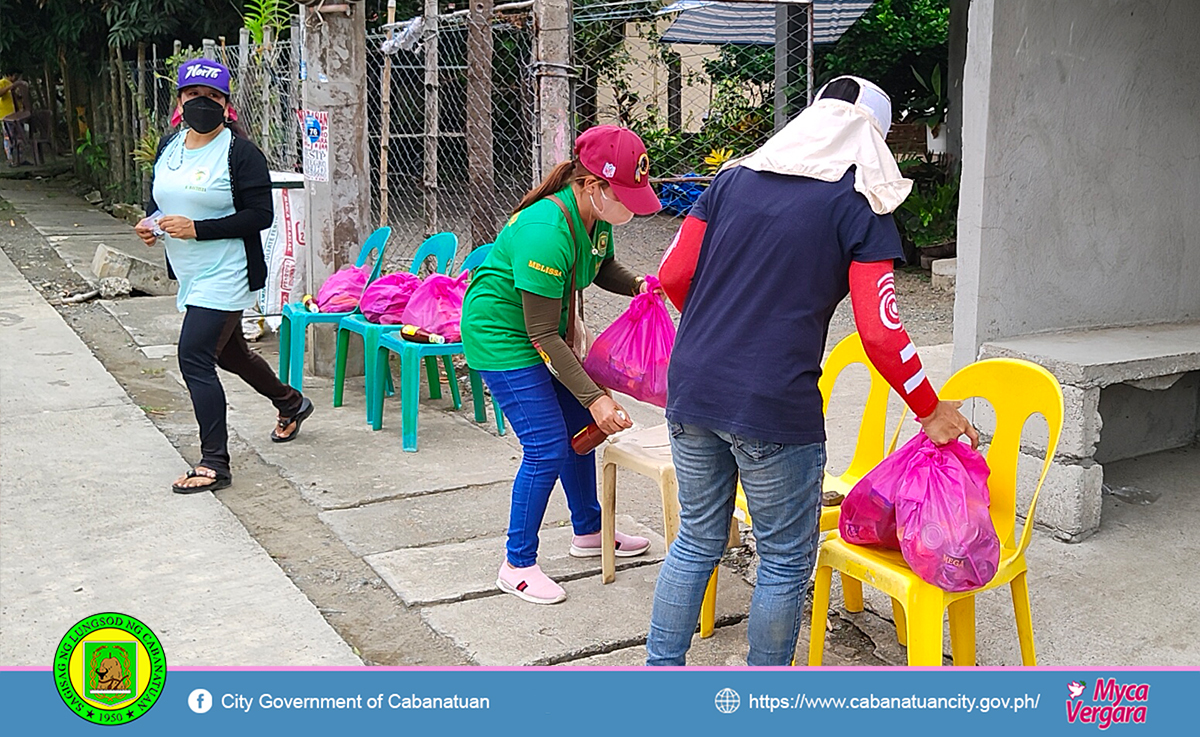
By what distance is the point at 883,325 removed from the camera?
270 cm

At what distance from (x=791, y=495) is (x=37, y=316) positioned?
24.5 feet

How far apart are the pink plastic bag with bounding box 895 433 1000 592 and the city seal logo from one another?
1728mm

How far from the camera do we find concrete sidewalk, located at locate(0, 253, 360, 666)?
3.77 meters

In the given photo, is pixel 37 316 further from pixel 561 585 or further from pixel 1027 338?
pixel 1027 338

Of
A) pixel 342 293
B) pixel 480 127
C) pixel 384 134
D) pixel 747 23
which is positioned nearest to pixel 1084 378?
pixel 342 293

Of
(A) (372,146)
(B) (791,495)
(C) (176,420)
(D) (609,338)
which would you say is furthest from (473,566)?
(A) (372,146)

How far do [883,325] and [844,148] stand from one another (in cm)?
→ 41

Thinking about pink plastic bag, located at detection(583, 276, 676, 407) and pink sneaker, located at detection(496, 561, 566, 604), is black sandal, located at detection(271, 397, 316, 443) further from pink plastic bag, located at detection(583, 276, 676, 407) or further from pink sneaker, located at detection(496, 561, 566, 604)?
pink plastic bag, located at detection(583, 276, 676, 407)

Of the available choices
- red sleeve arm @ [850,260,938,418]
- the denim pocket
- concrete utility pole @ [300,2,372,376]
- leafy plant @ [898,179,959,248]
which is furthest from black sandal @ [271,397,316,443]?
leafy plant @ [898,179,959,248]

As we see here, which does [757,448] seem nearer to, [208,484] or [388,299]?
[208,484]

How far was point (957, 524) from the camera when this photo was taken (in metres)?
2.88

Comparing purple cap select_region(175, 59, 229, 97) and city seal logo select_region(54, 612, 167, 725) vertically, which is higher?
purple cap select_region(175, 59, 229, 97)

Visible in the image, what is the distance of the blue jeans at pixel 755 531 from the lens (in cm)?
287
